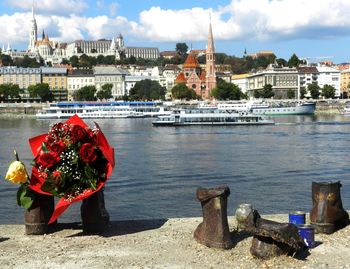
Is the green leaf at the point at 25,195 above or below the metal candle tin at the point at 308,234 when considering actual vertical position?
above

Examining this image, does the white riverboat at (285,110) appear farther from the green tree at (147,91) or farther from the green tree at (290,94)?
the green tree at (147,91)

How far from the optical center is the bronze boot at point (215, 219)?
19.9 feet

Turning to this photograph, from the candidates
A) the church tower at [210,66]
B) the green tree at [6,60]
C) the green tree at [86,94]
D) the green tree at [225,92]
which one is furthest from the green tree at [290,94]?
the green tree at [6,60]


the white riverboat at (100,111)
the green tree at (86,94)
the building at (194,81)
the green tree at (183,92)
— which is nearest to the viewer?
the white riverboat at (100,111)

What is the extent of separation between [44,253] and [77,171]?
0.91 meters

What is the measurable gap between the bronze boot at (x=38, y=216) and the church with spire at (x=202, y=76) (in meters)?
110

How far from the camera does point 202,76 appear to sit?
12588cm

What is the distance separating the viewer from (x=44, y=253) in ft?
19.7

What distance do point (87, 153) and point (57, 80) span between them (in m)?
123

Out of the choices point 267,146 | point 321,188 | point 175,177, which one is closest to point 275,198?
point 175,177

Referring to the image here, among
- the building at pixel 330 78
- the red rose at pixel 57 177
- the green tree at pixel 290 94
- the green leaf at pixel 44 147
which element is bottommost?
the red rose at pixel 57 177

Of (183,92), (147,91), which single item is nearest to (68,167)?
(183,92)

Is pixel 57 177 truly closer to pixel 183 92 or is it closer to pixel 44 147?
pixel 44 147

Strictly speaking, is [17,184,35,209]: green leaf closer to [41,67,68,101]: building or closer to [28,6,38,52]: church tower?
[41,67,68,101]: building
